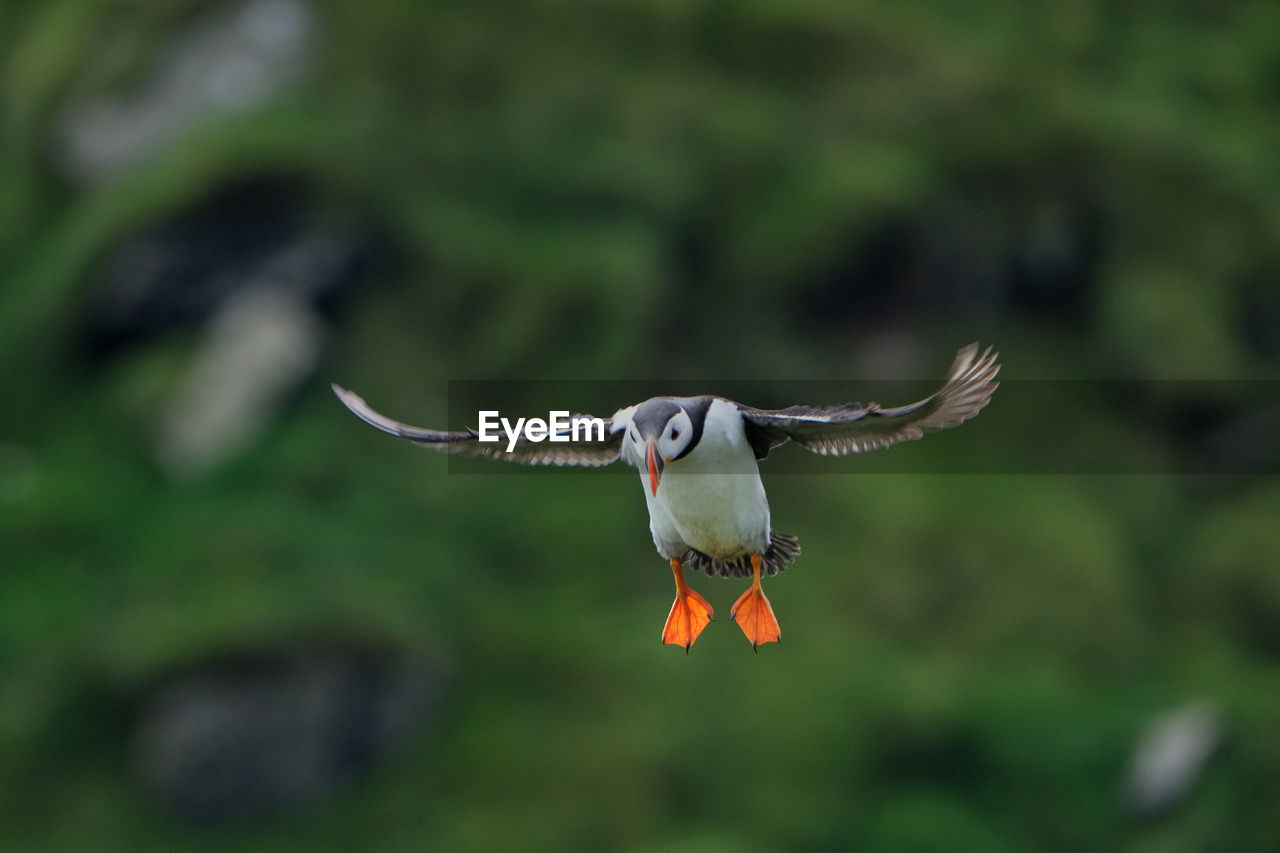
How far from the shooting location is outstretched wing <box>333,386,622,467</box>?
442 inches

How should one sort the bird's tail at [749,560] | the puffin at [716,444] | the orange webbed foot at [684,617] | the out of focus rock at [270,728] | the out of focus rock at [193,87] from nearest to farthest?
the puffin at [716,444] → the bird's tail at [749,560] → the orange webbed foot at [684,617] → the out of focus rock at [270,728] → the out of focus rock at [193,87]

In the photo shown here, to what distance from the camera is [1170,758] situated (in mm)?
32875

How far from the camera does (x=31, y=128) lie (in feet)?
138

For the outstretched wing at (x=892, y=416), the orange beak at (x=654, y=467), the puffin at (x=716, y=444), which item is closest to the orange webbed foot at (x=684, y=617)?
the puffin at (x=716, y=444)

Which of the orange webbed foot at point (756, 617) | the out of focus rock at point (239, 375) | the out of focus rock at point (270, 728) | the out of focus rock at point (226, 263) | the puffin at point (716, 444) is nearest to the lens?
the puffin at point (716, 444)

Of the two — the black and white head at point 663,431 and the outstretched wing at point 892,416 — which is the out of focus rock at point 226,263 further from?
the black and white head at point 663,431

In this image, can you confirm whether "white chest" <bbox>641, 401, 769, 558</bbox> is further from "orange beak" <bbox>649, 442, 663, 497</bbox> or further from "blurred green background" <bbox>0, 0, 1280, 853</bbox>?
"blurred green background" <bbox>0, 0, 1280, 853</bbox>

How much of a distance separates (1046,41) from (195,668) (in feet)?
85.4

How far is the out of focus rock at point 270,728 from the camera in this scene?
1230 inches

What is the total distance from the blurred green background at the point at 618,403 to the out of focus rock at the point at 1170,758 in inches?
6.8

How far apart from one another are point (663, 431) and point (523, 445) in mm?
1683

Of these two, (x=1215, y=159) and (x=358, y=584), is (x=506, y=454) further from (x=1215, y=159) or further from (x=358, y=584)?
(x=1215, y=159)

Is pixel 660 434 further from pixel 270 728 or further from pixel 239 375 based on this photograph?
pixel 239 375

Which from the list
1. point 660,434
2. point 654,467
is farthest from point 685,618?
point 654,467
